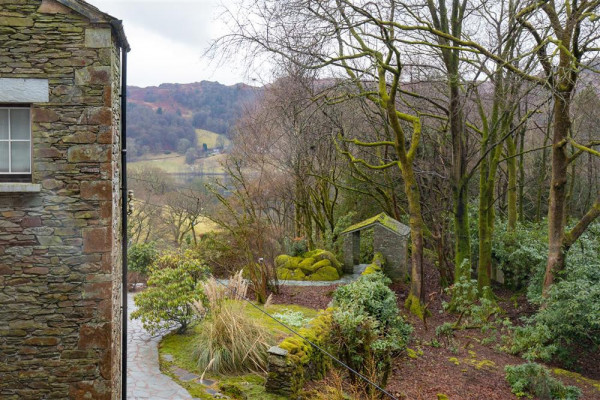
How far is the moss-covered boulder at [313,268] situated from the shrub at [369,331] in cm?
604

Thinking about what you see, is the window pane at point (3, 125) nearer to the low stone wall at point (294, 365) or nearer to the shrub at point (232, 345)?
the shrub at point (232, 345)

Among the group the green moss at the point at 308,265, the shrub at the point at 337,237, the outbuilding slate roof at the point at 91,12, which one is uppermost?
the outbuilding slate roof at the point at 91,12

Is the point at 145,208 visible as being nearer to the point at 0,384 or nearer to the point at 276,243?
the point at 276,243

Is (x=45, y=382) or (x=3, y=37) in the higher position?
(x=3, y=37)

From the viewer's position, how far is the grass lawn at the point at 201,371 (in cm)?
771

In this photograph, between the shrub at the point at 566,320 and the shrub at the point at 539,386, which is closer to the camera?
the shrub at the point at 539,386

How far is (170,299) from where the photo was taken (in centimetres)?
1010

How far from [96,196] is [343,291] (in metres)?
5.20

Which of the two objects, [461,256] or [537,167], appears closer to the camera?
[461,256]

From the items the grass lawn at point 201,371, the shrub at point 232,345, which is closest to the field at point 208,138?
the grass lawn at point 201,371

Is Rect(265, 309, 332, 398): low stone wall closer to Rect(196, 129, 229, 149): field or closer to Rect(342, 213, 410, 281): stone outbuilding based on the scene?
Rect(342, 213, 410, 281): stone outbuilding

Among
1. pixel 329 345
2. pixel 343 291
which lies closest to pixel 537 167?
pixel 343 291

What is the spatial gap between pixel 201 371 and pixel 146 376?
3.01 ft

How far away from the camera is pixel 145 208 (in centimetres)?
2386
